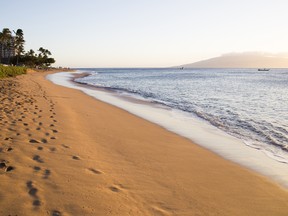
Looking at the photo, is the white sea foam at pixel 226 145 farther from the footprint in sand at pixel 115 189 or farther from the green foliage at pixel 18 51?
the green foliage at pixel 18 51

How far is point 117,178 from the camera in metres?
5.43

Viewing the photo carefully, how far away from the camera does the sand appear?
4293 millimetres

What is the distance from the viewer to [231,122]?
13.8m

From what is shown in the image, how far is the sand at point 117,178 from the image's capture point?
4.29 metres

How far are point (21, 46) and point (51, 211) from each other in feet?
343

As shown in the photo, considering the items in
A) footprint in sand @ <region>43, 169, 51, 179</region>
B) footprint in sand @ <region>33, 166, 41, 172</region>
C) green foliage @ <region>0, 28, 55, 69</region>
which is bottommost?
footprint in sand @ <region>43, 169, 51, 179</region>

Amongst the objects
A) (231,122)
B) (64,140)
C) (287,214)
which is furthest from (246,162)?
(231,122)

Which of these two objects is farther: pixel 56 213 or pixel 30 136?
pixel 30 136

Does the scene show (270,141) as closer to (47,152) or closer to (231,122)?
(231,122)

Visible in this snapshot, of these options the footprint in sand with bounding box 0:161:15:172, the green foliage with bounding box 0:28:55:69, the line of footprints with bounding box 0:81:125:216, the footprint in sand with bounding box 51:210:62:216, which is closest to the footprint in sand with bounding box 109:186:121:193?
the line of footprints with bounding box 0:81:125:216

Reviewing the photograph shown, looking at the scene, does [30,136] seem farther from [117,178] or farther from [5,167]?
[117,178]

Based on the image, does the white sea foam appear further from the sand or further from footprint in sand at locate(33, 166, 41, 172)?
footprint in sand at locate(33, 166, 41, 172)

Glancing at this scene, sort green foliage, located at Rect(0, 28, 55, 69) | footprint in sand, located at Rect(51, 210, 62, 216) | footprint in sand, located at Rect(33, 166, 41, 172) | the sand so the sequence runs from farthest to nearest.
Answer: green foliage, located at Rect(0, 28, 55, 69) < footprint in sand, located at Rect(33, 166, 41, 172) < the sand < footprint in sand, located at Rect(51, 210, 62, 216)

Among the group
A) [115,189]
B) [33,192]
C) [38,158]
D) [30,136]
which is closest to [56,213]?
[33,192]
